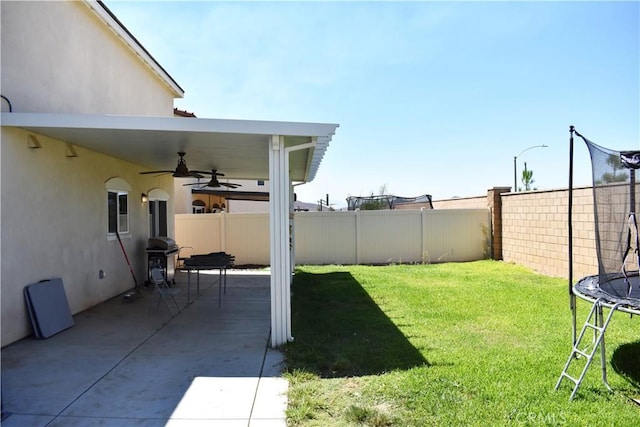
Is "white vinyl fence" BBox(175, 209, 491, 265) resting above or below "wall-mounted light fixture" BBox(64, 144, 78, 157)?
below

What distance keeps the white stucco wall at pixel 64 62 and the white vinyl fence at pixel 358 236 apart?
4850mm

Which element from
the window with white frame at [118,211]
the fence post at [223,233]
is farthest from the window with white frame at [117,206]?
the fence post at [223,233]

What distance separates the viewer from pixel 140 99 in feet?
33.1

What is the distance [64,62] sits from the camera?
6.73 meters

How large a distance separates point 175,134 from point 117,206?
159 inches

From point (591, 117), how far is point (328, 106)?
10092mm

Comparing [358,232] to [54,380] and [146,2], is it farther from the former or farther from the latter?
[54,380]

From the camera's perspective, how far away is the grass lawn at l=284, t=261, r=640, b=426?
3.34 metres

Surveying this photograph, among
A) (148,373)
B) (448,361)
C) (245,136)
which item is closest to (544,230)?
(448,361)

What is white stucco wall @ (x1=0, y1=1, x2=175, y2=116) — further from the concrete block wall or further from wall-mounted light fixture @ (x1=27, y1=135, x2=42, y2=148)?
the concrete block wall

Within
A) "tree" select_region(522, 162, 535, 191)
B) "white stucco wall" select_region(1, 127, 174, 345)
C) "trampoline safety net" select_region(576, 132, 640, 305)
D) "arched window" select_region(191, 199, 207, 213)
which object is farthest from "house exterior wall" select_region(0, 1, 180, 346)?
"tree" select_region(522, 162, 535, 191)

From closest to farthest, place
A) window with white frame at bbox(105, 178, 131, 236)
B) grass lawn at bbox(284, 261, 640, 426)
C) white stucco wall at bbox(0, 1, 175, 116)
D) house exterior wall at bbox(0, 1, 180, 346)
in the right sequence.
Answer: grass lawn at bbox(284, 261, 640, 426)
house exterior wall at bbox(0, 1, 180, 346)
white stucco wall at bbox(0, 1, 175, 116)
window with white frame at bbox(105, 178, 131, 236)

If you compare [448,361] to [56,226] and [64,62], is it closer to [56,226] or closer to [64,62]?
[56,226]

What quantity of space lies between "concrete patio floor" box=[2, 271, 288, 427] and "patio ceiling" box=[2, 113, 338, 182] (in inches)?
108
